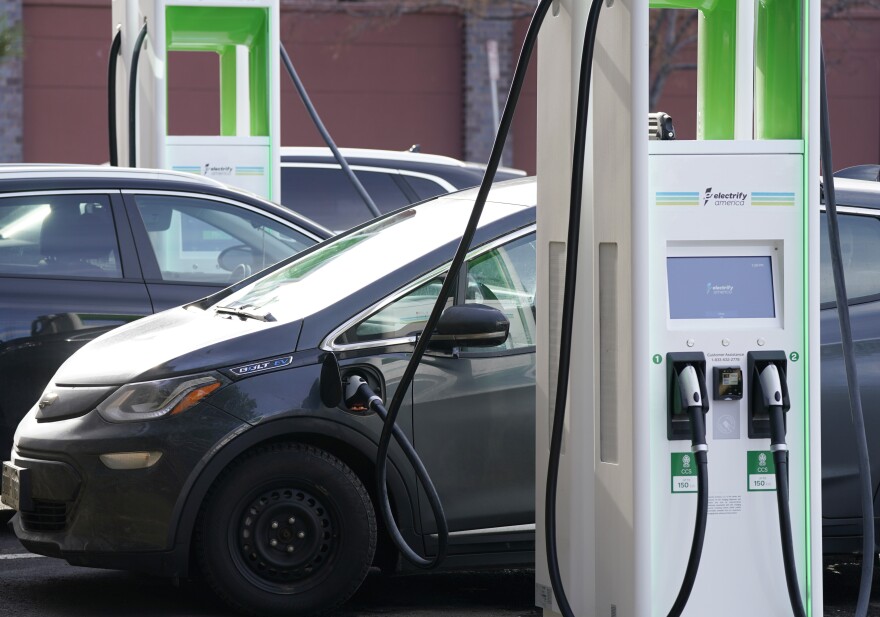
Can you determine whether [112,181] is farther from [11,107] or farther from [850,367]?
[11,107]

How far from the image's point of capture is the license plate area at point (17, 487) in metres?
5.49

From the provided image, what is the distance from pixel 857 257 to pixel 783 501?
7.22 feet

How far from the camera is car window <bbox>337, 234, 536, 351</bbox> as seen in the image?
5.48 m

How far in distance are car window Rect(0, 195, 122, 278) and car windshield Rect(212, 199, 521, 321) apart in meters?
1.28

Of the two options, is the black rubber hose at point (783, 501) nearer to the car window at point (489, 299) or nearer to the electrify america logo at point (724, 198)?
the electrify america logo at point (724, 198)

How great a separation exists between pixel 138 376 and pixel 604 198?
2048 mm

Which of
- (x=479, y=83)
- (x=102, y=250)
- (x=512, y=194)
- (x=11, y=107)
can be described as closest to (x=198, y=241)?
(x=102, y=250)

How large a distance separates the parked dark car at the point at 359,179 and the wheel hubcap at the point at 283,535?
573cm

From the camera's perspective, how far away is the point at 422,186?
11289 millimetres

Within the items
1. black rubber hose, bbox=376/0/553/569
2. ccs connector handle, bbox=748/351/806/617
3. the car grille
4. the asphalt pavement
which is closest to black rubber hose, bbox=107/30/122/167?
the asphalt pavement

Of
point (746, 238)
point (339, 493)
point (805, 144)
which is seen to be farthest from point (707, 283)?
point (339, 493)

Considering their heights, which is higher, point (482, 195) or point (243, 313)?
point (482, 195)

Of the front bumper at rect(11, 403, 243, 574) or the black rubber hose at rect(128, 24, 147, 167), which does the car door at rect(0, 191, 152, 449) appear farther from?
the black rubber hose at rect(128, 24, 147, 167)

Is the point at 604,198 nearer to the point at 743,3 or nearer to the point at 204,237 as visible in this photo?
the point at 743,3
